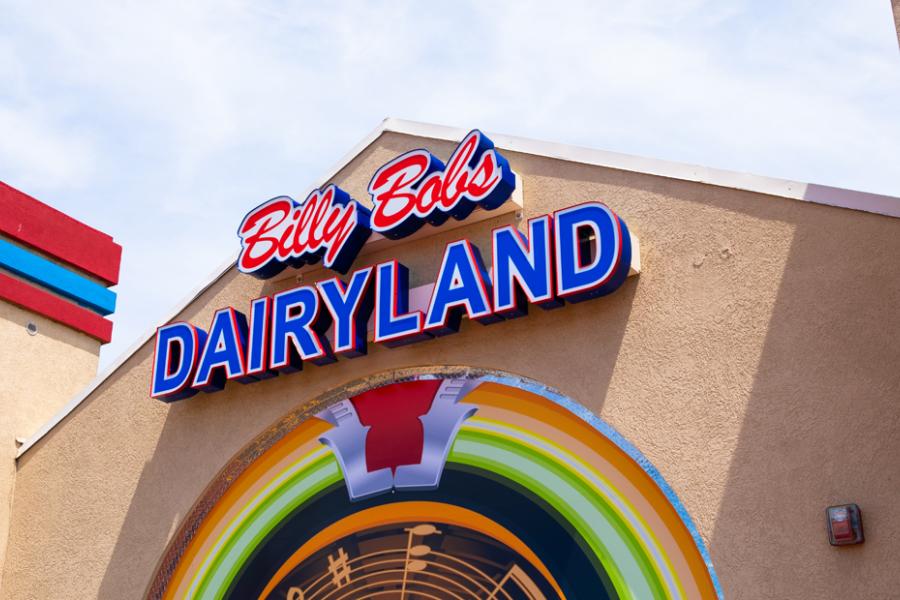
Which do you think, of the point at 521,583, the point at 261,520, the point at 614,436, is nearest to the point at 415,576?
the point at 521,583

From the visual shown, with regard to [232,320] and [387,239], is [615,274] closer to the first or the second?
[387,239]

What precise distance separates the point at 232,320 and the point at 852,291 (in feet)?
22.1

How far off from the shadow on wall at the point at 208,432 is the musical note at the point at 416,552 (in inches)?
64.0

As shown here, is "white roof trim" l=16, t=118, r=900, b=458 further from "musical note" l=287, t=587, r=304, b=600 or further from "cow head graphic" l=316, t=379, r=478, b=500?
"musical note" l=287, t=587, r=304, b=600

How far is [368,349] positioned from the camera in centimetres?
1136

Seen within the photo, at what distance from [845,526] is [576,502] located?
7.98ft

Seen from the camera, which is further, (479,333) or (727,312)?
(479,333)

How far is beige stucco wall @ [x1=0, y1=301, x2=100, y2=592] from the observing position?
13625mm

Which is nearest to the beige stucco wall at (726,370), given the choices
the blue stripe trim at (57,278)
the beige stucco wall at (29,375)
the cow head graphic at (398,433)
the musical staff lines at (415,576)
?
the cow head graphic at (398,433)

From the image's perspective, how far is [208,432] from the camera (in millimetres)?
12219

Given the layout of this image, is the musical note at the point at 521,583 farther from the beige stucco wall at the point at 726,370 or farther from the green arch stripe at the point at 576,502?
the beige stucco wall at the point at 726,370

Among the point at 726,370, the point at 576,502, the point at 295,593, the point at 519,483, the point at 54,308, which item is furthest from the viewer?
the point at 54,308

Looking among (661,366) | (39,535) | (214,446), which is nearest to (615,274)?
(661,366)

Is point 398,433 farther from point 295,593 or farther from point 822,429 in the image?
point 822,429
